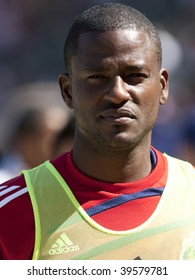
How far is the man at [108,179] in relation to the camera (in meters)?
3.28

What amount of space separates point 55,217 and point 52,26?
981 cm

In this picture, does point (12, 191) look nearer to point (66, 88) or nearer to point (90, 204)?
point (90, 204)

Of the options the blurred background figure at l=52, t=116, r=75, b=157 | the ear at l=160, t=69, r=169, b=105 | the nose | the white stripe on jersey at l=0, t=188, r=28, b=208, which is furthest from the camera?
the blurred background figure at l=52, t=116, r=75, b=157

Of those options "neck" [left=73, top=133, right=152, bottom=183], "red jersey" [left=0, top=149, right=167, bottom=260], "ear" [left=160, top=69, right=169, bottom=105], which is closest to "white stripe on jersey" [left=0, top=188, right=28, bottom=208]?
"red jersey" [left=0, top=149, right=167, bottom=260]

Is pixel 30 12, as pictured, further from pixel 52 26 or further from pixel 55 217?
pixel 55 217

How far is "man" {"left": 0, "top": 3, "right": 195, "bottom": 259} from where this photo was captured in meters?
3.28

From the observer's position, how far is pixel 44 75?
12.4 m

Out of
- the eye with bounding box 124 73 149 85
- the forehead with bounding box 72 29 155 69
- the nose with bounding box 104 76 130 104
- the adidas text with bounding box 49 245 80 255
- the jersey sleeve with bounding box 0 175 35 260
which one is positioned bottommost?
the adidas text with bounding box 49 245 80 255

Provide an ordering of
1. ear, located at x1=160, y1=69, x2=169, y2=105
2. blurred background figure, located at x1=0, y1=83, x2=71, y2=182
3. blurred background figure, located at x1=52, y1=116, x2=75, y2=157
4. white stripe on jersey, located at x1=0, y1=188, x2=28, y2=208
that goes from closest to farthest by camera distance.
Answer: white stripe on jersey, located at x1=0, y1=188, x2=28, y2=208 < ear, located at x1=160, y1=69, x2=169, y2=105 < blurred background figure, located at x1=52, y1=116, x2=75, y2=157 < blurred background figure, located at x1=0, y1=83, x2=71, y2=182

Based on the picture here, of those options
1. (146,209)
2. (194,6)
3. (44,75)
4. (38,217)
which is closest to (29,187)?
(38,217)

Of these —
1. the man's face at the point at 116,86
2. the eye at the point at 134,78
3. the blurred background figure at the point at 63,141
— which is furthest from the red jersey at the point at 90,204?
the blurred background figure at the point at 63,141

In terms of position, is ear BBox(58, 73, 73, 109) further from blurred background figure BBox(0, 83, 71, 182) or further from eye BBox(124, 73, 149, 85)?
blurred background figure BBox(0, 83, 71, 182)

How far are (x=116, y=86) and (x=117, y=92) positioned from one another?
0.03m

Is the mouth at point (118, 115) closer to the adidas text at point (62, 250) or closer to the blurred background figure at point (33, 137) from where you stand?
the adidas text at point (62, 250)
